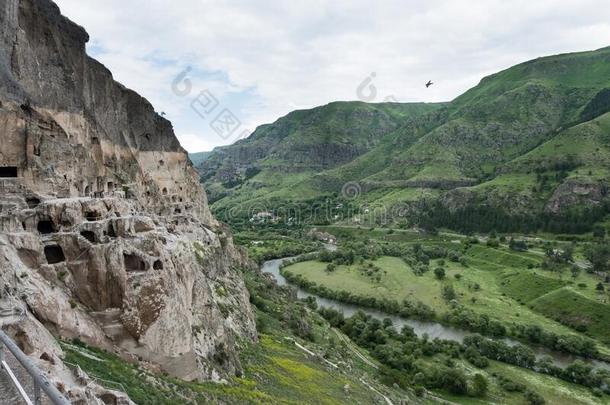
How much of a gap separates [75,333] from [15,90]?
33263mm

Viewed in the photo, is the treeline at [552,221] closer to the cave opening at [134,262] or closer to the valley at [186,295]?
the valley at [186,295]

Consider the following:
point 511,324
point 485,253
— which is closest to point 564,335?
point 511,324

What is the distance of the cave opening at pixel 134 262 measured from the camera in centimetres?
2900

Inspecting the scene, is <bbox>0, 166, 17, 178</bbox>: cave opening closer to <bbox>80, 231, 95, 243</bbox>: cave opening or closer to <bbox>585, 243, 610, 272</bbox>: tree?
<bbox>80, 231, 95, 243</bbox>: cave opening

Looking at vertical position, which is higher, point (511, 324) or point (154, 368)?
point (154, 368)

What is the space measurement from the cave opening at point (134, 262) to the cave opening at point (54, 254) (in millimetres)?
3557

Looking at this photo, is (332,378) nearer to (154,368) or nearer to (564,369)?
(154,368)

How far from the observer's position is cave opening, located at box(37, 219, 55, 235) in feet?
97.9

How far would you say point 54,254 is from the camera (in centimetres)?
2773

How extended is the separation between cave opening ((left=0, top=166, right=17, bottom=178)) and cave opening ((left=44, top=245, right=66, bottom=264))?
21.3 metres

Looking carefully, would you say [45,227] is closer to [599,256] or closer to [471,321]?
[471,321]

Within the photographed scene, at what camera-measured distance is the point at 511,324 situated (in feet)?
348

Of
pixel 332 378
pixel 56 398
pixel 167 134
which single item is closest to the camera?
pixel 56 398

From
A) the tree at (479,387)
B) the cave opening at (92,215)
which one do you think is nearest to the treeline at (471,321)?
the tree at (479,387)
